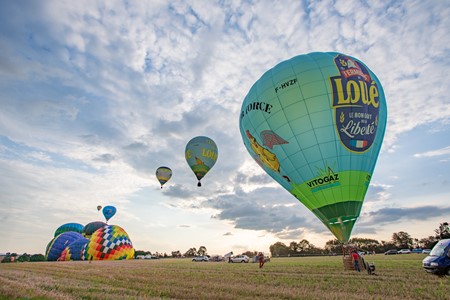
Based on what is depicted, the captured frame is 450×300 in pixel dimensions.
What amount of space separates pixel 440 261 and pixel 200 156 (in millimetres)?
27671

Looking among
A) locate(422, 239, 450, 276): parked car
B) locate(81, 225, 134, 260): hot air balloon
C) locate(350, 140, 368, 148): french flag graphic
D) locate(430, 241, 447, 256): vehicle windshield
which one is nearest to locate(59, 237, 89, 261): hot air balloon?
locate(81, 225, 134, 260): hot air balloon

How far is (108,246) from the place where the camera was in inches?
1361

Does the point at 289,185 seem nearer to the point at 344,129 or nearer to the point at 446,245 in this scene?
the point at 344,129

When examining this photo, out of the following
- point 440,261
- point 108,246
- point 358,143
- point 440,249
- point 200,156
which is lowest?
point 440,261

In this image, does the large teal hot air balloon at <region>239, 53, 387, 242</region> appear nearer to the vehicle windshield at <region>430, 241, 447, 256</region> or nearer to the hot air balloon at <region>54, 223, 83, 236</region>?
the vehicle windshield at <region>430, 241, 447, 256</region>

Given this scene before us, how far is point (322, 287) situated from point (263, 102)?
37.5ft

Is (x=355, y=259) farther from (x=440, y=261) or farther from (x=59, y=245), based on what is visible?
(x=59, y=245)

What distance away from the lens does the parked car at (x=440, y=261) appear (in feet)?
41.5

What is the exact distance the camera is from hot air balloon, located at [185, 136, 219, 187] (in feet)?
122

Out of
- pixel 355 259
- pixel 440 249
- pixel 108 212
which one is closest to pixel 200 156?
pixel 355 259

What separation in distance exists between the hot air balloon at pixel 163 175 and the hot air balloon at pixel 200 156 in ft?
29.6

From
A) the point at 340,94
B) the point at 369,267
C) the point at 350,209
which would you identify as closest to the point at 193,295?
the point at 369,267

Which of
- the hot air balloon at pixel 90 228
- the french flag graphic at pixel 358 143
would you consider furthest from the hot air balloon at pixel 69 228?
the french flag graphic at pixel 358 143

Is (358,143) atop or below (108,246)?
atop
